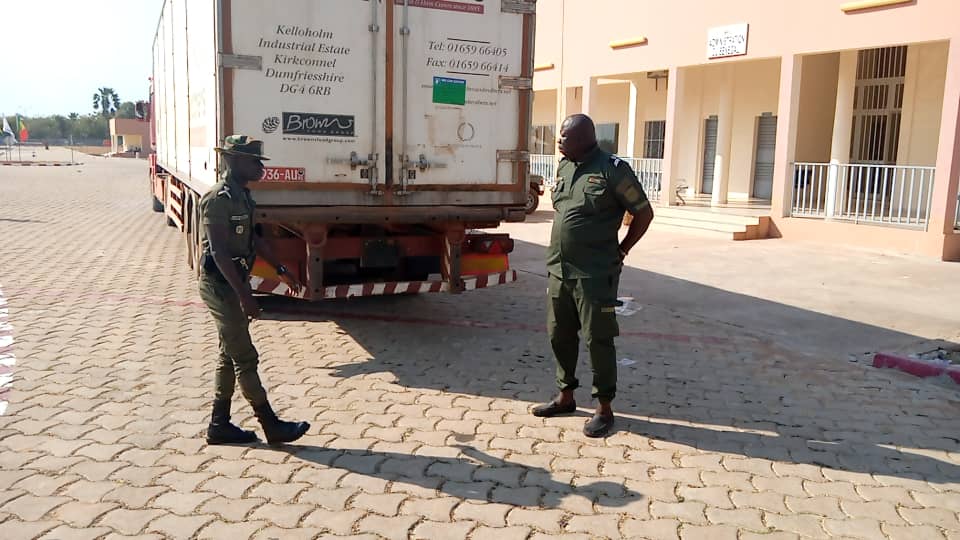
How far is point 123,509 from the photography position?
3.26 m

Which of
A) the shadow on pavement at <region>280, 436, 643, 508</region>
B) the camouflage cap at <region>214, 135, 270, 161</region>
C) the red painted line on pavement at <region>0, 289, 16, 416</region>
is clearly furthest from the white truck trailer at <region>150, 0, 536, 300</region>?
the shadow on pavement at <region>280, 436, 643, 508</region>

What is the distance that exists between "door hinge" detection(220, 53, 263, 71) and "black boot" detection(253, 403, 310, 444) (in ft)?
8.42

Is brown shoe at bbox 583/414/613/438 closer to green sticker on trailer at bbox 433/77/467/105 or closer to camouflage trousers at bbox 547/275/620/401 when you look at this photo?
camouflage trousers at bbox 547/275/620/401

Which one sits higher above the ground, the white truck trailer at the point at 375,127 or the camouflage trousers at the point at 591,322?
the white truck trailer at the point at 375,127

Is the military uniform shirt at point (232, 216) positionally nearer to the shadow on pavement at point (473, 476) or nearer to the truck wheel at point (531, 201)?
the shadow on pavement at point (473, 476)

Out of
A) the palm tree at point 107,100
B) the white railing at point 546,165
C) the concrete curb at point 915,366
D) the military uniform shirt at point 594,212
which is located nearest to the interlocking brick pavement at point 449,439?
the concrete curb at point 915,366

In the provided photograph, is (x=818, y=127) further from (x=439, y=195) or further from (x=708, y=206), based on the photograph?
(x=439, y=195)

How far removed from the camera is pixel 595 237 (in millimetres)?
4141

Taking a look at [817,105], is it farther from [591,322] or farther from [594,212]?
[591,322]

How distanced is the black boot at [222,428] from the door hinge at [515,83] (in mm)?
3385

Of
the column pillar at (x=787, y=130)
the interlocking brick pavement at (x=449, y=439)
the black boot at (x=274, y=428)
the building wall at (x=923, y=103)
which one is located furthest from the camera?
the column pillar at (x=787, y=130)

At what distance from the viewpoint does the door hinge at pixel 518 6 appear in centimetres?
595

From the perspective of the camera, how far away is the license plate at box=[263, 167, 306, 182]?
5387 mm

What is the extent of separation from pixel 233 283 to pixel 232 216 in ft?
1.12
